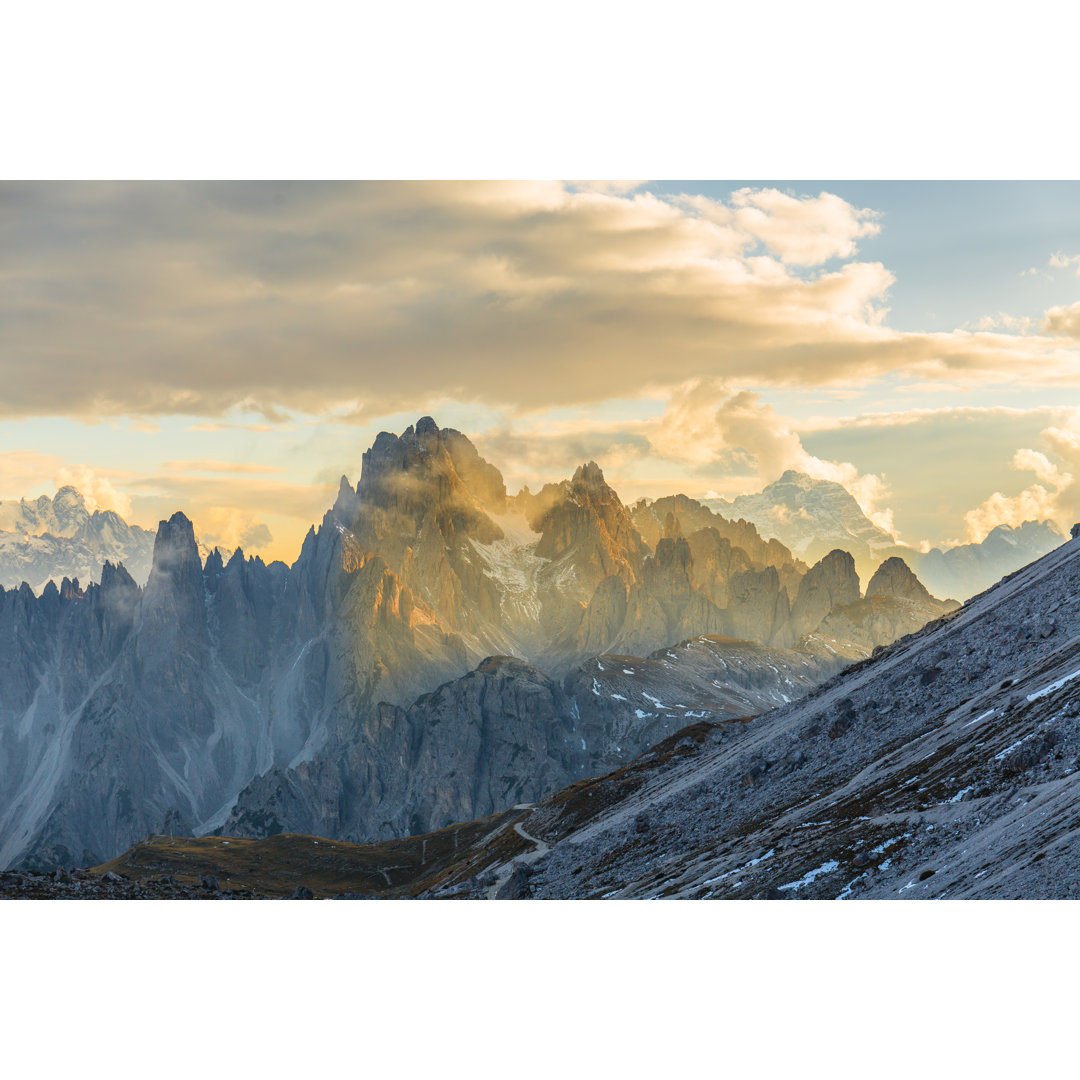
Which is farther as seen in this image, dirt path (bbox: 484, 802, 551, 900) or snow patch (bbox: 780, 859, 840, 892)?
dirt path (bbox: 484, 802, 551, 900)

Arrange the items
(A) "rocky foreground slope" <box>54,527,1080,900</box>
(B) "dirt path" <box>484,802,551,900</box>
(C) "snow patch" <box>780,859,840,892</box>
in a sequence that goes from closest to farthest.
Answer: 1. (A) "rocky foreground slope" <box>54,527,1080,900</box>
2. (C) "snow patch" <box>780,859,840,892</box>
3. (B) "dirt path" <box>484,802,551,900</box>

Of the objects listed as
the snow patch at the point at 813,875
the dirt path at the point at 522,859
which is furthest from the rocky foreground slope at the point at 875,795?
the dirt path at the point at 522,859

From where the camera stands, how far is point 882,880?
50281 millimetres

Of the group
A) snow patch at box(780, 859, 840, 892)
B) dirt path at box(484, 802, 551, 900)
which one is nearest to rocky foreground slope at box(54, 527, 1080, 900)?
snow patch at box(780, 859, 840, 892)

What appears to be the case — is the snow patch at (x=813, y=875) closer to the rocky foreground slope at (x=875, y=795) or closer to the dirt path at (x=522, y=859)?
the rocky foreground slope at (x=875, y=795)

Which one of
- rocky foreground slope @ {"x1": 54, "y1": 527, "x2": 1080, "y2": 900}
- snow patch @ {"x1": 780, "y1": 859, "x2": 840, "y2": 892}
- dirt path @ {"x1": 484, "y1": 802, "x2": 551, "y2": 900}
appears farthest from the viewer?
dirt path @ {"x1": 484, "y1": 802, "x2": 551, "y2": 900}

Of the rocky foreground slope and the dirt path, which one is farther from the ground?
the rocky foreground slope

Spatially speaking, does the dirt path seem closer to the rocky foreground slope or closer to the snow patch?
the rocky foreground slope

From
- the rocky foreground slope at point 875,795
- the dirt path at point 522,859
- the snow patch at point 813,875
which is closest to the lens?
the rocky foreground slope at point 875,795

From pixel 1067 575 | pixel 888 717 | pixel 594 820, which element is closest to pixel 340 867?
pixel 594 820

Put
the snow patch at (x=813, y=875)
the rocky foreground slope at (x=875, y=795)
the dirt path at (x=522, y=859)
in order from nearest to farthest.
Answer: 1. the rocky foreground slope at (x=875, y=795)
2. the snow patch at (x=813, y=875)
3. the dirt path at (x=522, y=859)

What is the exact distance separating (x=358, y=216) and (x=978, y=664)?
63178 millimetres

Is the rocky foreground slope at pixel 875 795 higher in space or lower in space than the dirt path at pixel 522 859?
higher

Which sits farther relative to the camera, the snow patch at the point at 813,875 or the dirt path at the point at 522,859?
the dirt path at the point at 522,859
